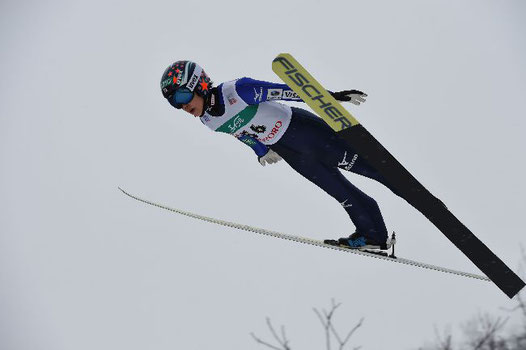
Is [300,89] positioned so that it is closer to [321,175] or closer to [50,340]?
[321,175]

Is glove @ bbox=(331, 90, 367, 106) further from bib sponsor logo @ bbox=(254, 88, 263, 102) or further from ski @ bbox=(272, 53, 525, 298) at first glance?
bib sponsor logo @ bbox=(254, 88, 263, 102)

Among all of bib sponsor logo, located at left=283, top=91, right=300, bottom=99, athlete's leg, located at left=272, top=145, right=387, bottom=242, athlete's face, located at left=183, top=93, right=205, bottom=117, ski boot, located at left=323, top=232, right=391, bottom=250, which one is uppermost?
bib sponsor logo, located at left=283, top=91, right=300, bottom=99

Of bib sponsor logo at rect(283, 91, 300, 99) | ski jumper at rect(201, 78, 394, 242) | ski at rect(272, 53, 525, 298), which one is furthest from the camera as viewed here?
ski jumper at rect(201, 78, 394, 242)

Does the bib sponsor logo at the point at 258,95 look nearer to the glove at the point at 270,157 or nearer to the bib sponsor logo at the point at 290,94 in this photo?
the bib sponsor logo at the point at 290,94

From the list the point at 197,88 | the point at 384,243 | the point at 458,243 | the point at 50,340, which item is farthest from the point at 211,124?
the point at 50,340

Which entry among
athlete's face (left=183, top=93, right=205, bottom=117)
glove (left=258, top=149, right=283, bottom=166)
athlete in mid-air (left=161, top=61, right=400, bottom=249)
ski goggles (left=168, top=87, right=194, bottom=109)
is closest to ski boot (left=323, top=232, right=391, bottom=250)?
athlete in mid-air (left=161, top=61, right=400, bottom=249)

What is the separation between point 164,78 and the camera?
237 inches

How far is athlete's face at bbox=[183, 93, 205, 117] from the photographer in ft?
19.7

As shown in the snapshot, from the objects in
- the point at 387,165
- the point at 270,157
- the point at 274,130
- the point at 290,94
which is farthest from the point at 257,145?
the point at 387,165

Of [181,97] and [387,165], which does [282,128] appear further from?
[387,165]

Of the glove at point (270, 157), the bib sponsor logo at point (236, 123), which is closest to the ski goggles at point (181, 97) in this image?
the bib sponsor logo at point (236, 123)

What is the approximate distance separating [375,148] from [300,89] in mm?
799

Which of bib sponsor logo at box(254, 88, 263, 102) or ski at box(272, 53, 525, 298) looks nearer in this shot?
ski at box(272, 53, 525, 298)

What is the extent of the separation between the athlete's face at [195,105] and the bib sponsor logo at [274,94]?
0.62 metres
